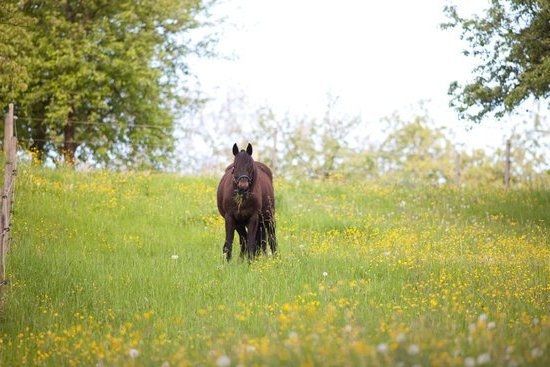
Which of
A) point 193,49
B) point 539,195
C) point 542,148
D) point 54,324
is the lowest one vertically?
point 54,324

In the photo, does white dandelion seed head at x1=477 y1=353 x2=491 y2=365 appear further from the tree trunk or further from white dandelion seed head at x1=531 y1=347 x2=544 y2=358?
the tree trunk

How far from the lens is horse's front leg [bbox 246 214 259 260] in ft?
43.0

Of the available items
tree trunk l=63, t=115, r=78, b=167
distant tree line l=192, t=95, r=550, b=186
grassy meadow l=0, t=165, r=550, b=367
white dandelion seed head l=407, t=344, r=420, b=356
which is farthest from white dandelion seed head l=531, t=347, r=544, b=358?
distant tree line l=192, t=95, r=550, b=186

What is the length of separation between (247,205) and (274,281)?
2222 millimetres

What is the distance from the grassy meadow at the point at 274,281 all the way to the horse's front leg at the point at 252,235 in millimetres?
276

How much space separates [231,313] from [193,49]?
2550 cm

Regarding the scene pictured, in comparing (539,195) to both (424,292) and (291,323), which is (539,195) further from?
(291,323)

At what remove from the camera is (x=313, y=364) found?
5766 mm

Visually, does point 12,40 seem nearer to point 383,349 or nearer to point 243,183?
point 243,183

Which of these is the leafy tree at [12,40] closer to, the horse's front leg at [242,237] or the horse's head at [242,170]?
Answer: the horse's front leg at [242,237]

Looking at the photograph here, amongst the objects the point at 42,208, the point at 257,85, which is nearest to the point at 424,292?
the point at 42,208

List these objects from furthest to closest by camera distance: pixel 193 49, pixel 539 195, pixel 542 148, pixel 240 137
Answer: pixel 240 137, pixel 542 148, pixel 193 49, pixel 539 195

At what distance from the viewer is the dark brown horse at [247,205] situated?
12.4 meters

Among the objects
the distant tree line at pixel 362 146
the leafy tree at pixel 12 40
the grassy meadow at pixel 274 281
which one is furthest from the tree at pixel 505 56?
the distant tree line at pixel 362 146
